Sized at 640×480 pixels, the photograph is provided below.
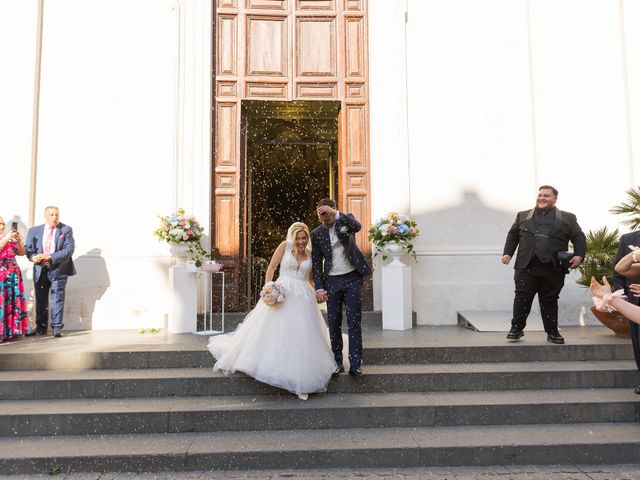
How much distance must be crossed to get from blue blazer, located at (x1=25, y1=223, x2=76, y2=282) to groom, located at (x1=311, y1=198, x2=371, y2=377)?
3.85 metres

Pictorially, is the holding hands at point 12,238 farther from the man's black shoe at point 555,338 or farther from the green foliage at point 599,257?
the green foliage at point 599,257

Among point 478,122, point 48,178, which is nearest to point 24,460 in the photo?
point 48,178

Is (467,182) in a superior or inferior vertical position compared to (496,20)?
inferior

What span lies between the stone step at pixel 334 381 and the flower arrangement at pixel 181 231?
2.26m

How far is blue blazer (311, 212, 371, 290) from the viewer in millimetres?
4988

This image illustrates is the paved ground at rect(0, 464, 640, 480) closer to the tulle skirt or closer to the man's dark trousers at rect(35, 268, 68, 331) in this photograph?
the tulle skirt

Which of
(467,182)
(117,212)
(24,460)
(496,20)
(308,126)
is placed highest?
(496,20)

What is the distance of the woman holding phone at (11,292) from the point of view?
253 inches

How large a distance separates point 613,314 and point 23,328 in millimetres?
7667

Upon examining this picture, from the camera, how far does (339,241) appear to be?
199 inches

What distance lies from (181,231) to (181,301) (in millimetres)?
994

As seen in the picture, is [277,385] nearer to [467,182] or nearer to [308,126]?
[467,182]

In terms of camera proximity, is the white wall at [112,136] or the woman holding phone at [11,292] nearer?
the woman holding phone at [11,292]

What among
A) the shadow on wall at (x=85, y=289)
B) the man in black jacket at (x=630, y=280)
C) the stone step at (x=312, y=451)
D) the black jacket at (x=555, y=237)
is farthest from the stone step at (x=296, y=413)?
the shadow on wall at (x=85, y=289)
